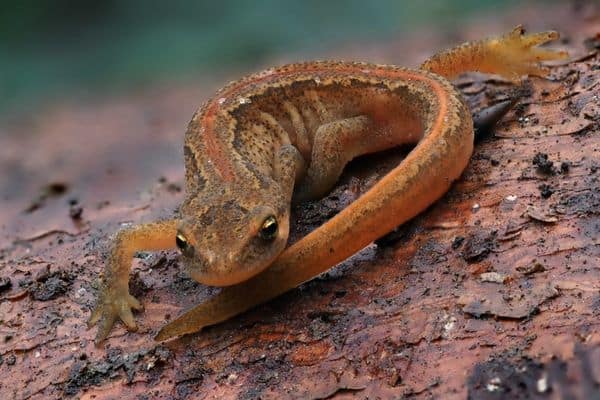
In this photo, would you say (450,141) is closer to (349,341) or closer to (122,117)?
(349,341)

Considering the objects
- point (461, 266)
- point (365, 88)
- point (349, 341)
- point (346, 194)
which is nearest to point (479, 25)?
point (365, 88)

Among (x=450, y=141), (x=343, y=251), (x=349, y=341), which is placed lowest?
(x=349, y=341)

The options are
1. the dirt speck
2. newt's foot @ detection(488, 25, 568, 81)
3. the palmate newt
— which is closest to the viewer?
the palmate newt

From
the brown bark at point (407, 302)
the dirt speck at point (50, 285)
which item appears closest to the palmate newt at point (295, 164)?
the brown bark at point (407, 302)

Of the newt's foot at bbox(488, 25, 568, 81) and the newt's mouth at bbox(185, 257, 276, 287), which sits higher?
the newt's foot at bbox(488, 25, 568, 81)

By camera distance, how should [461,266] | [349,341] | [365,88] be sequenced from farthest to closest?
[365,88]
[461,266]
[349,341]

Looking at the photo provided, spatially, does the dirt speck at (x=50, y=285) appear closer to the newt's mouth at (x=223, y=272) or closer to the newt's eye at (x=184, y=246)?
the newt's eye at (x=184, y=246)

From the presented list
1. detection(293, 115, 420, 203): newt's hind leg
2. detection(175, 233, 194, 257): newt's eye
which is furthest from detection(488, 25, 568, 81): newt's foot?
detection(175, 233, 194, 257): newt's eye

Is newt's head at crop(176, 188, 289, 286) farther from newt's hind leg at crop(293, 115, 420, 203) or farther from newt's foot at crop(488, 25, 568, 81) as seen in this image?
newt's foot at crop(488, 25, 568, 81)

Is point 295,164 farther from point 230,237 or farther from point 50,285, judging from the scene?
point 50,285
